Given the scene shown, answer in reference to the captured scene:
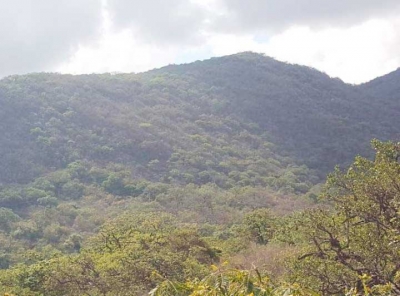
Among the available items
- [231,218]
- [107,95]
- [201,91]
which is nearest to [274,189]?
[231,218]

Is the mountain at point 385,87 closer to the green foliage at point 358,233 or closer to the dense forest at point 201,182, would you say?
the dense forest at point 201,182

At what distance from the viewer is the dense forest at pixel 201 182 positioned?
33.2 ft

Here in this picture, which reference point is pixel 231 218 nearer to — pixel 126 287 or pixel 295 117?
pixel 126 287

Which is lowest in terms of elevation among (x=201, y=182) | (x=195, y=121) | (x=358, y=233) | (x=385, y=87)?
(x=201, y=182)

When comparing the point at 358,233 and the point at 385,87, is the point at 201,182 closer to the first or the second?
the point at 358,233

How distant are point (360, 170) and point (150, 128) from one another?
58301 mm

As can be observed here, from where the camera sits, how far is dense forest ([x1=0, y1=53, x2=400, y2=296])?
10.1 meters

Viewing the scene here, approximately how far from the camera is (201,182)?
2245 inches

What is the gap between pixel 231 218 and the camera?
130 ft

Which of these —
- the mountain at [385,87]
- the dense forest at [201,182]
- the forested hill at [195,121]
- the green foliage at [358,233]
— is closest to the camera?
the green foliage at [358,233]

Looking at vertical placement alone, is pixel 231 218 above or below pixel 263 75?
below

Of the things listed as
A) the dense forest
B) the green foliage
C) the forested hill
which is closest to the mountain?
the dense forest

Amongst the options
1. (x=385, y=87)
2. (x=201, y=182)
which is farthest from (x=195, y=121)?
(x=385, y=87)

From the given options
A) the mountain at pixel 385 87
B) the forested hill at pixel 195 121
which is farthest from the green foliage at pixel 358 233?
the mountain at pixel 385 87
